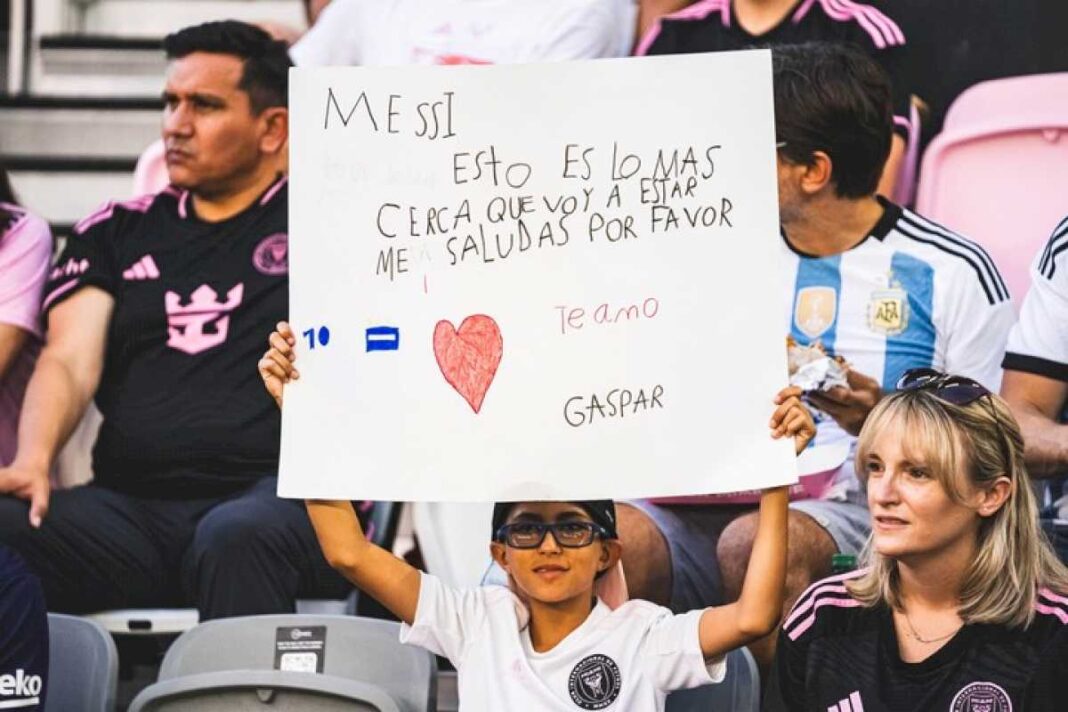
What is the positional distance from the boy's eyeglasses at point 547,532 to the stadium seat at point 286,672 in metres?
0.37

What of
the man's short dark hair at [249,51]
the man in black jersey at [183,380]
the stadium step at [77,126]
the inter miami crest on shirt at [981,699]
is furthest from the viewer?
the stadium step at [77,126]

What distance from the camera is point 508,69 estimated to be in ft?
10.7

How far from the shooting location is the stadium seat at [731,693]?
3.33 m

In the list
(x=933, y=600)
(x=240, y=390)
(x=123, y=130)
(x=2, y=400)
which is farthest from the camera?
(x=123, y=130)

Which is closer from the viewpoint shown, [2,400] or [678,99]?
[678,99]

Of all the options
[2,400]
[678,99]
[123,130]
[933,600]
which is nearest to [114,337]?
[2,400]

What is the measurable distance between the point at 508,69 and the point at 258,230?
57.0 inches

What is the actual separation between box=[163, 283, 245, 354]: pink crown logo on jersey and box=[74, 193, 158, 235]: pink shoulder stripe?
1.05 ft

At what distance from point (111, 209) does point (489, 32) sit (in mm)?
1034

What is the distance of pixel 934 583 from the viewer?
307 cm

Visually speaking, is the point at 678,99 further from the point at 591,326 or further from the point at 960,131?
the point at 960,131

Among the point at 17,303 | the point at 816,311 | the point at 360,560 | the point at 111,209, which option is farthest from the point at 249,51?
the point at 360,560

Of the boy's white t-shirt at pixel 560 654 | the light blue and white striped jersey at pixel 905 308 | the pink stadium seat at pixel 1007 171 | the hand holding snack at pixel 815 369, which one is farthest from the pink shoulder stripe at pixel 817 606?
the pink stadium seat at pixel 1007 171

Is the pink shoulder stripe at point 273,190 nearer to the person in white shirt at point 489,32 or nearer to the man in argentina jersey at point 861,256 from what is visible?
the person in white shirt at point 489,32
